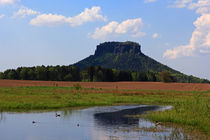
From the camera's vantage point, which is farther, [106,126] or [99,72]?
[99,72]

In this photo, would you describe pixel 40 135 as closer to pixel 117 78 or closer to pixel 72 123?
pixel 72 123

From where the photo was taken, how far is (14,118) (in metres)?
28.4

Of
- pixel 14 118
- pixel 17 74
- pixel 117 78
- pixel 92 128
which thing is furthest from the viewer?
pixel 117 78

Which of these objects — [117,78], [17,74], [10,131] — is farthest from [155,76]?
[10,131]

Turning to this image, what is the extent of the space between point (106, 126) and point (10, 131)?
319 inches

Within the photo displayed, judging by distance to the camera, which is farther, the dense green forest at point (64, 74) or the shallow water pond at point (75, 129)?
the dense green forest at point (64, 74)

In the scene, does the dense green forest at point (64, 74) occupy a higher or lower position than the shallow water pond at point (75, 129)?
higher

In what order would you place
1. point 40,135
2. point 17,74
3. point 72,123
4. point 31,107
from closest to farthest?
point 40,135 → point 72,123 → point 31,107 → point 17,74

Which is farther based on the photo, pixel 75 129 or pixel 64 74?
pixel 64 74

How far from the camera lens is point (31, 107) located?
3638 cm

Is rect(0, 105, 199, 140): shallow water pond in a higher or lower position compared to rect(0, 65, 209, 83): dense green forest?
lower

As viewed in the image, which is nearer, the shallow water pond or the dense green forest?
the shallow water pond

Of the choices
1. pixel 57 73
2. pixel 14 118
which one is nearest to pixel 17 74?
pixel 57 73

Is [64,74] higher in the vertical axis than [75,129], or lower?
higher
